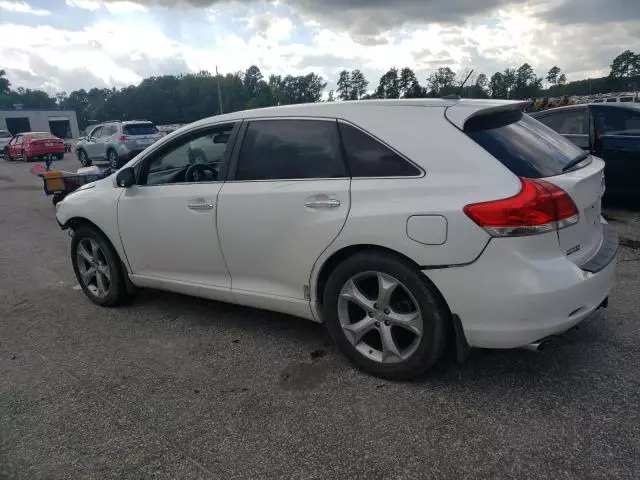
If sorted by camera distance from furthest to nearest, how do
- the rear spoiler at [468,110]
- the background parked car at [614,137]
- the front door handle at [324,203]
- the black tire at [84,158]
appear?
the black tire at [84,158] < the background parked car at [614,137] < the front door handle at [324,203] < the rear spoiler at [468,110]

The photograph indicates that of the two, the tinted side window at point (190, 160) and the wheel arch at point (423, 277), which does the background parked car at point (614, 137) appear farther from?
the tinted side window at point (190, 160)

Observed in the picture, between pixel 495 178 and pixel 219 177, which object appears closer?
pixel 495 178

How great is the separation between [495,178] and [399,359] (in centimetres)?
113

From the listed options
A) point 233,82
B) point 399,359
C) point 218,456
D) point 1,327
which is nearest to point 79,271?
point 1,327

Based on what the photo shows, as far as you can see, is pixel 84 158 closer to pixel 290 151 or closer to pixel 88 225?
pixel 88 225

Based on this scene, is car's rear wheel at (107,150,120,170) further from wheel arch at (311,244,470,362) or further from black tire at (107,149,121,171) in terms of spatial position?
wheel arch at (311,244,470,362)

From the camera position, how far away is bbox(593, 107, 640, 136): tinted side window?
675 cm

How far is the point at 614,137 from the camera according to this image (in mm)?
6809

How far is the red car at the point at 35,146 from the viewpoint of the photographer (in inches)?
1000

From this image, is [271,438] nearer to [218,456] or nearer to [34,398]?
[218,456]

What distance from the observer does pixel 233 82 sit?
107 m

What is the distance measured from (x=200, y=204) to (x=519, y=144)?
2.10m

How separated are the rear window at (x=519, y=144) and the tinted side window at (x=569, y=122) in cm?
463

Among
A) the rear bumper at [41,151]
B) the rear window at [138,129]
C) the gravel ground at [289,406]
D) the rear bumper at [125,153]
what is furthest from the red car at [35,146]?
the gravel ground at [289,406]
